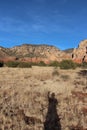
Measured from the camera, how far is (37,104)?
536 inches

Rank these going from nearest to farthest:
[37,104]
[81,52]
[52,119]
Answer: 1. [52,119]
2. [37,104]
3. [81,52]

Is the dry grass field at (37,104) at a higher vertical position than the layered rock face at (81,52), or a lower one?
lower

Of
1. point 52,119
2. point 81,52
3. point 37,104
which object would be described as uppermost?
point 81,52

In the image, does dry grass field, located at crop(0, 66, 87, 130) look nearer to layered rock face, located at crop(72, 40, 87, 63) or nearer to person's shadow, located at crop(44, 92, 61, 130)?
person's shadow, located at crop(44, 92, 61, 130)

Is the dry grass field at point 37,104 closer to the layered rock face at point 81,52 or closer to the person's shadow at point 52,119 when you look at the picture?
the person's shadow at point 52,119

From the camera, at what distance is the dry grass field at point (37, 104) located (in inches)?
470

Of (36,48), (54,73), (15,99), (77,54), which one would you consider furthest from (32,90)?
(36,48)

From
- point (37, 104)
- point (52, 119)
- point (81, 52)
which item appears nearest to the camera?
point (52, 119)

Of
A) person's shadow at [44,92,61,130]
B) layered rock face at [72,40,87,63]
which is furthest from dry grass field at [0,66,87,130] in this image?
layered rock face at [72,40,87,63]

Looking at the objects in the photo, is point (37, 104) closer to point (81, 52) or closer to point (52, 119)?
point (52, 119)

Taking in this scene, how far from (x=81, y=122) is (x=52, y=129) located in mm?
1516

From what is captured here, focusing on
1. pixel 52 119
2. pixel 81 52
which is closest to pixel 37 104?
pixel 52 119

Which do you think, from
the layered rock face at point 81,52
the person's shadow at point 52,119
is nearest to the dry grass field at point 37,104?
the person's shadow at point 52,119

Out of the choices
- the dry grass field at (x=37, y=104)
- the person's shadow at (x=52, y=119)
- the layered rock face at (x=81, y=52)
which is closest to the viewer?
the person's shadow at (x=52, y=119)
